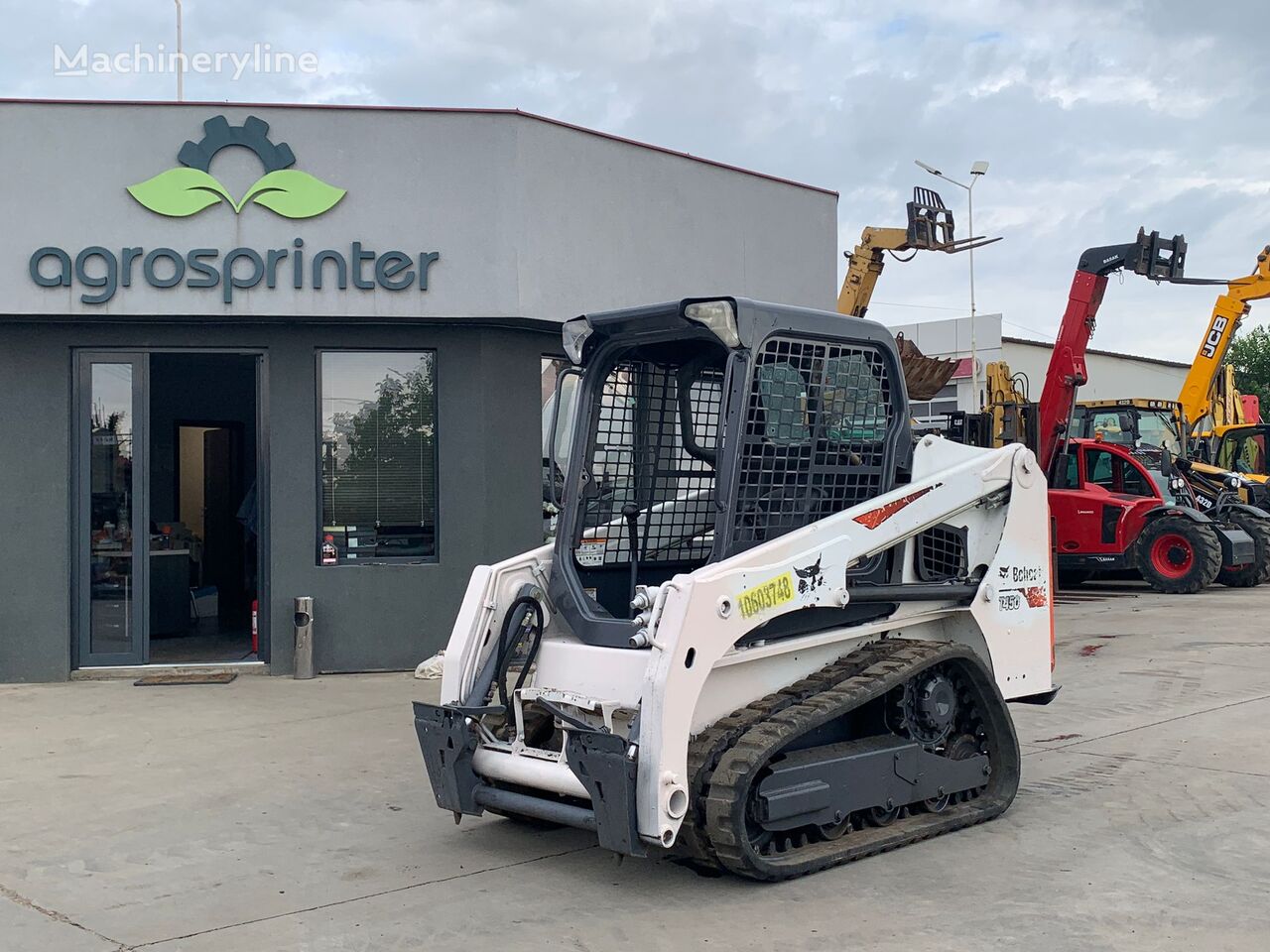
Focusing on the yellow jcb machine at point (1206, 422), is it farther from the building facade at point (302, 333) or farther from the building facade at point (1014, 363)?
the building facade at point (1014, 363)

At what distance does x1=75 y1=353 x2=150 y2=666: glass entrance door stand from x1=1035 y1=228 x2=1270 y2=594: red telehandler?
12.5 m

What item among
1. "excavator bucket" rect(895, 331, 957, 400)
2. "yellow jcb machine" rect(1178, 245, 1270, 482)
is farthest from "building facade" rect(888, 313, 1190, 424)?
"excavator bucket" rect(895, 331, 957, 400)

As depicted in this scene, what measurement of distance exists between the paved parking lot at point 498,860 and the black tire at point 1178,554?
9285 millimetres

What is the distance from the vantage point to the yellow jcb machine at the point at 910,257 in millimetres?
17516

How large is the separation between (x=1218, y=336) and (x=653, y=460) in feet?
60.7

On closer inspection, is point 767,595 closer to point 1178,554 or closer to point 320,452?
point 320,452

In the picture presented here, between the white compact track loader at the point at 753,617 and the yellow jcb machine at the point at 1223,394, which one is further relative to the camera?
the yellow jcb machine at the point at 1223,394

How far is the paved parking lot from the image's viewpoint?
505 centimetres

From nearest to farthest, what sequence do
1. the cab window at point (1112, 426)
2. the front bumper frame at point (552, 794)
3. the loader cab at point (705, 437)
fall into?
1. the front bumper frame at point (552, 794)
2. the loader cab at point (705, 437)
3. the cab window at point (1112, 426)

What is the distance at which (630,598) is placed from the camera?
6809 millimetres

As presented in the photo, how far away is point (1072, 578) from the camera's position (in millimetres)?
21281

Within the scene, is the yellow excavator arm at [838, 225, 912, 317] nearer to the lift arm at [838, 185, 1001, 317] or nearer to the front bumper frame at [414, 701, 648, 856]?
the lift arm at [838, 185, 1001, 317]

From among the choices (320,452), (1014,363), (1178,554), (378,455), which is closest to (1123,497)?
(1178,554)

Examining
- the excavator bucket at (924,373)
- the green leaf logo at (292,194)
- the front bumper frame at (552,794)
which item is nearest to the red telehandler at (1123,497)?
the excavator bucket at (924,373)
